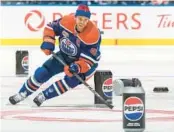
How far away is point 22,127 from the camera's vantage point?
5.32 meters

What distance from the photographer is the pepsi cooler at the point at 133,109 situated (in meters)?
5.02

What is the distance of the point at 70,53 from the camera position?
6801 millimetres

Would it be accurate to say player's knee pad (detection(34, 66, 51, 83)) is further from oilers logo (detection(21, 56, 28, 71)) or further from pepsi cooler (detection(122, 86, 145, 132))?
oilers logo (detection(21, 56, 28, 71))

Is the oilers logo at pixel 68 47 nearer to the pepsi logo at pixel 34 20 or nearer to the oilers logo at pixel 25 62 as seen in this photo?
the oilers logo at pixel 25 62

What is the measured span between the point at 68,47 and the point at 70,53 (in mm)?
59

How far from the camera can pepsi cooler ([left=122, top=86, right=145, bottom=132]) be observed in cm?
502

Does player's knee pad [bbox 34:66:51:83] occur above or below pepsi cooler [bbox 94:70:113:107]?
above

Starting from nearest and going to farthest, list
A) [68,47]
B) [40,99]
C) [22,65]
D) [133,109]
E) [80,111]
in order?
[133,109] → [80,111] → [40,99] → [68,47] → [22,65]

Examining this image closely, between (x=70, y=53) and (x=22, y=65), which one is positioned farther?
(x=22, y=65)

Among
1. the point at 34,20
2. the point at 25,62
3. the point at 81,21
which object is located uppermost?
the point at 81,21

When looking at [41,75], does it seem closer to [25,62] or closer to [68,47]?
[68,47]

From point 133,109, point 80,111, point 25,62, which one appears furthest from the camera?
point 25,62

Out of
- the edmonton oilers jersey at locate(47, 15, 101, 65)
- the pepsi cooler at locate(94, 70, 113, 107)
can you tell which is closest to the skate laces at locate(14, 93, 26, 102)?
the edmonton oilers jersey at locate(47, 15, 101, 65)

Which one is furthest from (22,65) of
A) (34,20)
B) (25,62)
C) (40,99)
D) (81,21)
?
(34,20)
